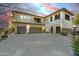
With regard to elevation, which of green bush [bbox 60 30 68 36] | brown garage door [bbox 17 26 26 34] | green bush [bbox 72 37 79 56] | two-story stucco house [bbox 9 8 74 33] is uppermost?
two-story stucco house [bbox 9 8 74 33]

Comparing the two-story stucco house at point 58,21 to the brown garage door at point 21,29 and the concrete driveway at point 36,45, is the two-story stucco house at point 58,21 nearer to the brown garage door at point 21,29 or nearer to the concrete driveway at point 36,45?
the concrete driveway at point 36,45

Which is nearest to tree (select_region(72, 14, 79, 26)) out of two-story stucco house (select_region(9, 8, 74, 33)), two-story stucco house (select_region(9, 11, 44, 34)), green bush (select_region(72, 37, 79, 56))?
two-story stucco house (select_region(9, 8, 74, 33))

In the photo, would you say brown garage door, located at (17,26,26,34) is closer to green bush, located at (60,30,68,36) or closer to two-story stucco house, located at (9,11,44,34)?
two-story stucco house, located at (9,11,44,34)

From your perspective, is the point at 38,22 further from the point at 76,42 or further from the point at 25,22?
the point at 76,42

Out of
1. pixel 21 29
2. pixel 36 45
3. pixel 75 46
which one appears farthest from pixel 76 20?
pixel 21 29

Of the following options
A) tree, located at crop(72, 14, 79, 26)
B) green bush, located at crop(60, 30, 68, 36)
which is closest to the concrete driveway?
green bush, located at crop(60, 30, 68, 36)

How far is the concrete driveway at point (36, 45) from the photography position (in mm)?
2605

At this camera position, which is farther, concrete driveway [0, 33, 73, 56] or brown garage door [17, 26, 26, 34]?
brown garage door [17, 26, 26, 34]

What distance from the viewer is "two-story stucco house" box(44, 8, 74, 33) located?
266cm

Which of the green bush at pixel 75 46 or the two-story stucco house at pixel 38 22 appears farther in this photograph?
the two-story stucco house at pixel 38 22

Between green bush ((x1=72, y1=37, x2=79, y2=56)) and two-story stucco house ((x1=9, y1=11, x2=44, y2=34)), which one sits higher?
two-story stucco house ((x1=9, y1=11, x2=44, y2=34))

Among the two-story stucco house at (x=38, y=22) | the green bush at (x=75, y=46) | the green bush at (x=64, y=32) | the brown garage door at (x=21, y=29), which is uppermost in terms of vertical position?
the two-story stucco house at (x=38, y=22)

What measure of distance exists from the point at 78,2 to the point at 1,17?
4.01 ft

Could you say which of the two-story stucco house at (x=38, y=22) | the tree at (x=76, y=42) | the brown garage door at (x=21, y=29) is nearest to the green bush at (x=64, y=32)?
the two-story stucco house at (x=38, y=22)
